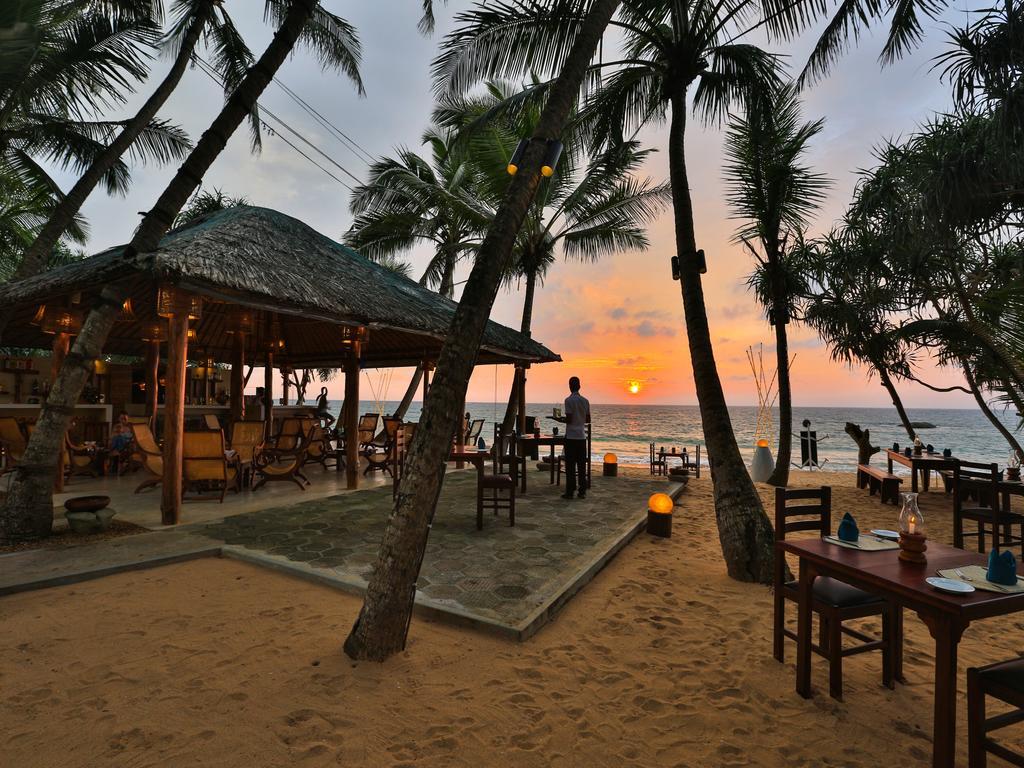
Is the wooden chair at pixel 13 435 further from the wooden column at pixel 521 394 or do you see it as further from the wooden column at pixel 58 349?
the wooden column at pixel 521 394

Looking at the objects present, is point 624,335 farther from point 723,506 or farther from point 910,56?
point 723,506

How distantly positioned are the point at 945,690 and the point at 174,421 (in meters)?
6.78

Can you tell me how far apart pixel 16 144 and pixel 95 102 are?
457 cm

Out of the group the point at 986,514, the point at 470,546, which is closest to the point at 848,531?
the point at 470,546

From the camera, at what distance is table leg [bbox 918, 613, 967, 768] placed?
72.0 inches

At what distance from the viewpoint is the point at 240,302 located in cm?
559

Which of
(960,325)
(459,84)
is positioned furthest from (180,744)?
(960,325)

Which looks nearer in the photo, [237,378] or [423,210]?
[237,378]

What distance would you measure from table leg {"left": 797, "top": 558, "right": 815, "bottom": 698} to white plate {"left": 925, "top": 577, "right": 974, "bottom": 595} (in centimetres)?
63

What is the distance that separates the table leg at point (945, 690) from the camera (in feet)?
6.00

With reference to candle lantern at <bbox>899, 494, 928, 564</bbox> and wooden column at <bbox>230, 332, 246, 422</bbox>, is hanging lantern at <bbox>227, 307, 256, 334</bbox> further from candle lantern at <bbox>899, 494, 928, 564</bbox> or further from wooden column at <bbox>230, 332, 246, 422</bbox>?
candle lantern at <bbox>899, 494, 928, 564</bbox>

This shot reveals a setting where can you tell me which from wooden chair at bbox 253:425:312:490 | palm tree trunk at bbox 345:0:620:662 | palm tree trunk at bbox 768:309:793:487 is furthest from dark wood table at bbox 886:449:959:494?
wooden chair at bbox 253:425:312:490

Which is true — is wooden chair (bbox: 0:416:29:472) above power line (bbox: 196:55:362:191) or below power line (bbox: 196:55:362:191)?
below

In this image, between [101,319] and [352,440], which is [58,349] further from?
[352,440]
